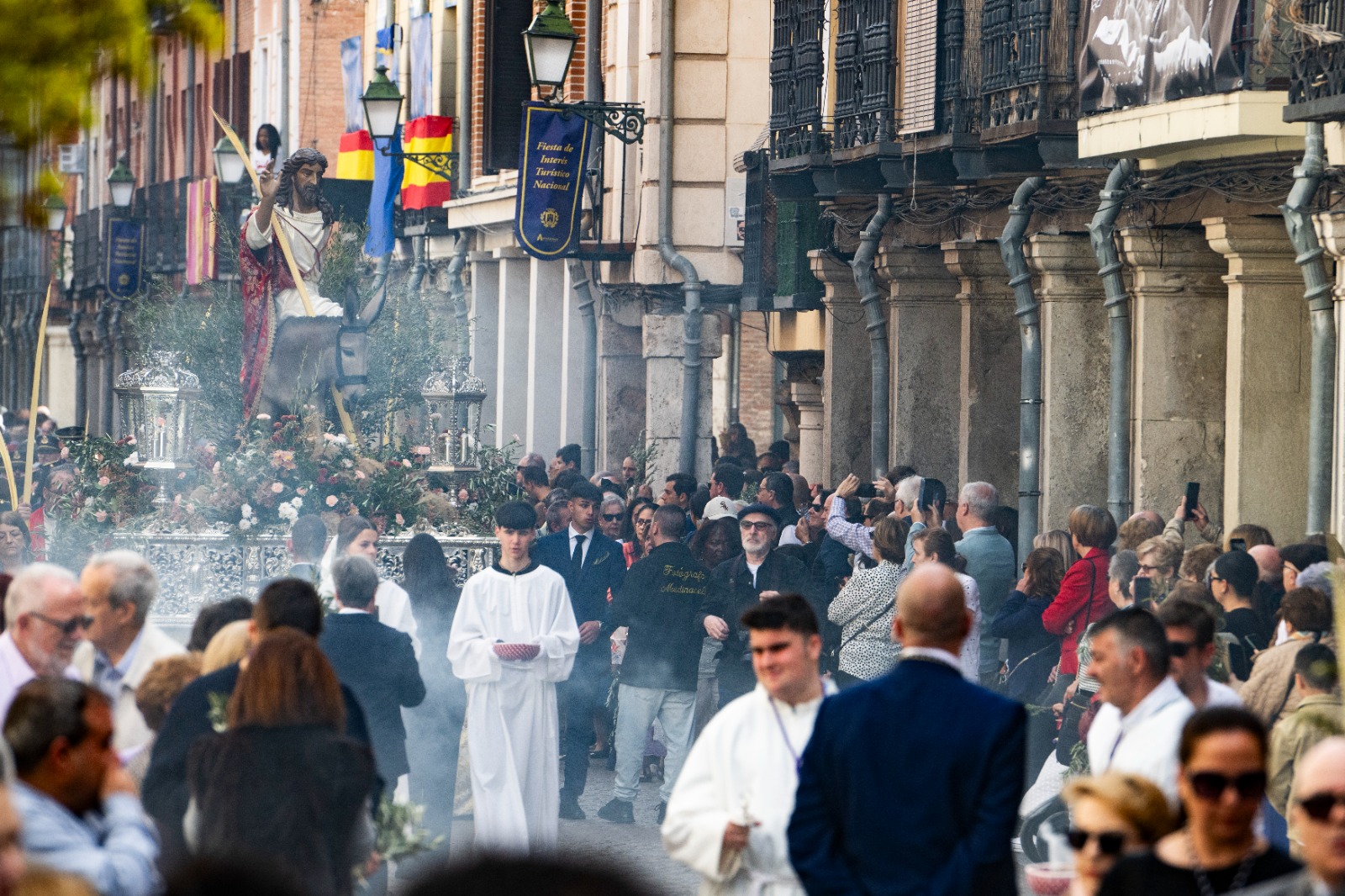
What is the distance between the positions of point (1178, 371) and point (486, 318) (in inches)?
713

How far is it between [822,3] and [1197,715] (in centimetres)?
1784

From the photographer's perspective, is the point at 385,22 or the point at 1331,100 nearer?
the point at 1331,100

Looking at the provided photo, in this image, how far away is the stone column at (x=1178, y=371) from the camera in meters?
17.8

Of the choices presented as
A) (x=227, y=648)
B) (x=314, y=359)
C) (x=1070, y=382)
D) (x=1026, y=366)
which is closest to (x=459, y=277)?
(x=1070, y=382)

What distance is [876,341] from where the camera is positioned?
23.0 metres

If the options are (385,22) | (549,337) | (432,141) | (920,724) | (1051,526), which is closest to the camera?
(920,724)

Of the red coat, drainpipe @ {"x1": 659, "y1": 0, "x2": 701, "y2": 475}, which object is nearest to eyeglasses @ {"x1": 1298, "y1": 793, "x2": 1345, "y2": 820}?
the red coat

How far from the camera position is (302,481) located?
14.8 meters

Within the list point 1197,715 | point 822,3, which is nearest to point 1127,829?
point 1197,715

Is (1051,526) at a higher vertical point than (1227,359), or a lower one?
lower

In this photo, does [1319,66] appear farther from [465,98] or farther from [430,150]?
[430,150]

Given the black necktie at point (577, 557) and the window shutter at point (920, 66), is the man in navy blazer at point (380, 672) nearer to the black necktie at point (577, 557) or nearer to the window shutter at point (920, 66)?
the black necktie at point (577, 557)

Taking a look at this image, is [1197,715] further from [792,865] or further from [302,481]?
[302,481]

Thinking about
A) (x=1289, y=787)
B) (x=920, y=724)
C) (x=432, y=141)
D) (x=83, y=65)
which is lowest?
(x=1289, y=787)
